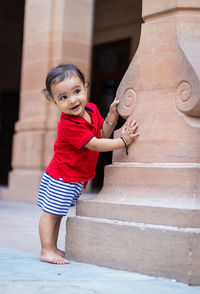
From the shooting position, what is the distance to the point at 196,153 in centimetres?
303

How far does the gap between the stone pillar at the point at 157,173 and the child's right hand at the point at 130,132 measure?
43 millimetres

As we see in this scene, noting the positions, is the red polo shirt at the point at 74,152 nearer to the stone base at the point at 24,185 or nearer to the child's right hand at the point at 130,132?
the child's right hand at the point at 130,132

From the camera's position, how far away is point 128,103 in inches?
134

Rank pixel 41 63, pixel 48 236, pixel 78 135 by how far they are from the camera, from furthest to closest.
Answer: pixel 41 63 < pixel 48 236 < pixel 78 135

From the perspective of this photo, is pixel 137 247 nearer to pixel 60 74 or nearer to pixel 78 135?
pixel 78 135

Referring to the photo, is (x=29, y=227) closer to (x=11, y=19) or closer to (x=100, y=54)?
(x=100, y=54)

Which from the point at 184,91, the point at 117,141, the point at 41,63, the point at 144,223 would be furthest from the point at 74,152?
the point at 41,63

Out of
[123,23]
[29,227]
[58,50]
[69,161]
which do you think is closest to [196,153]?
[69,161]

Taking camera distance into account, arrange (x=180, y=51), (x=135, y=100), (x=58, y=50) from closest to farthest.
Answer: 1. (x=180, y=51)
2. (x=135, y=100)
3. (x=58, y=50)

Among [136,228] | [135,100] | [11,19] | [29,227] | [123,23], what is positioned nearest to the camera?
[136,228]

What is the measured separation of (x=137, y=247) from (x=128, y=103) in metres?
0.97

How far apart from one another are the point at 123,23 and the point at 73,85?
909 centimetres

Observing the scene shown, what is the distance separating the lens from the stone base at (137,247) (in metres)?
2.71

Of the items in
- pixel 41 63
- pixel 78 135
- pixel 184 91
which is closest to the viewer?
pixel 184 91
